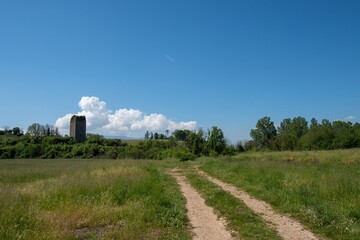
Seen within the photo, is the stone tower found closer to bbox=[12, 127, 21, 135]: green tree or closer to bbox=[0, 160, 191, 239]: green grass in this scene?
bbox=[12, 127, 21, 135]: green tree

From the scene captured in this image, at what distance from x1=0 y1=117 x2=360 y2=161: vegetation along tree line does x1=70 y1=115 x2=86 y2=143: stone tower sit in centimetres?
1445

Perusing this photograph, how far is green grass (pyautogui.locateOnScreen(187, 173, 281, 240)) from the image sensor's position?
8.51 m

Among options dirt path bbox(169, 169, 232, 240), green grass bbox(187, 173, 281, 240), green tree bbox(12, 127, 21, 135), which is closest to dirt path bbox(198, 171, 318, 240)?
green grass bbox(187, 173, 281, 240)

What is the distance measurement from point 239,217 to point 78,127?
13018 centimetres

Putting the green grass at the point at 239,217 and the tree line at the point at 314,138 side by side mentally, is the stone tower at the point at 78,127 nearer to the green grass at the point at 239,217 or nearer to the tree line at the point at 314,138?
the tree line at the point at 314,138

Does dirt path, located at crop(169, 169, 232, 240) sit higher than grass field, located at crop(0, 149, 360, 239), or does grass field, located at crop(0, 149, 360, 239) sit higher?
grass field, located at crop(0, 149, 360, 239)

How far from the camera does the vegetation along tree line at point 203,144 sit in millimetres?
75069

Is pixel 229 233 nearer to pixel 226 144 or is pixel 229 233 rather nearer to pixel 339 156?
pixel 339 156

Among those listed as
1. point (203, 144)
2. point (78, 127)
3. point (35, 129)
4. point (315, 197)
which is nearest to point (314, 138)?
point (203, 144)

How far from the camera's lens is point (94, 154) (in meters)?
93.4

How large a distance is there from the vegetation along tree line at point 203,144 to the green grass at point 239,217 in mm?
44845

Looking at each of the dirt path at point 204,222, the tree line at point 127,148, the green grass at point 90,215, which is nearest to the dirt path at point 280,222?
the dirt path at point 204,222

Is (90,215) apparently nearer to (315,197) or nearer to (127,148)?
(315,197)

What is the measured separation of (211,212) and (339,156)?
23.3 m
